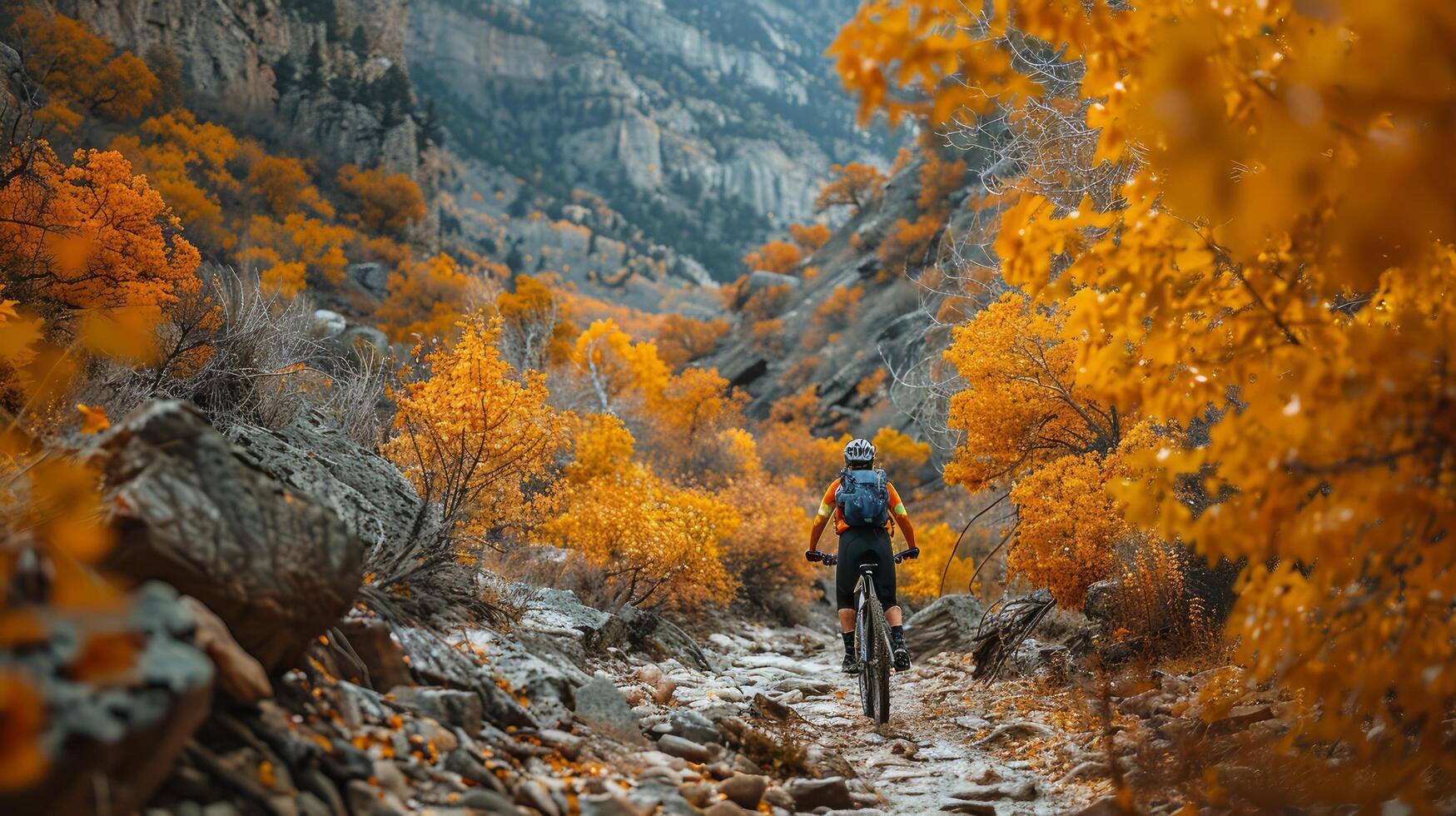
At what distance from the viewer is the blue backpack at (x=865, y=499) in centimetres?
637

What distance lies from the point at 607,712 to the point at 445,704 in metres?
1.15

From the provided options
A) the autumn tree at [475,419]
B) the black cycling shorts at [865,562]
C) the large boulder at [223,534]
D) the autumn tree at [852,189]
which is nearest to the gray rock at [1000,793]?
the black cycling shorts at [865,562]

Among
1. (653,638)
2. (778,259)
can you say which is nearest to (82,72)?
(653,638)

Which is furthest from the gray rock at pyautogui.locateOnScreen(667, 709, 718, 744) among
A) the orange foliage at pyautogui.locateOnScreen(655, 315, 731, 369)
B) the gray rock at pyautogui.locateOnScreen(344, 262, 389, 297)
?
the orange foliage at pyautogui.locateOnScreen(655, 315, 731, 369)

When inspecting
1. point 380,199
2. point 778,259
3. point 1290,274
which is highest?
point 778,259

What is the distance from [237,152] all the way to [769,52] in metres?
152

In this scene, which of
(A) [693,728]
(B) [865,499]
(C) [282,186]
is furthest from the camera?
(C) [282,186]

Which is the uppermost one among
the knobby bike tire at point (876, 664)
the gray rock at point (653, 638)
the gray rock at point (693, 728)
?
the gray rock at point (653, 638)

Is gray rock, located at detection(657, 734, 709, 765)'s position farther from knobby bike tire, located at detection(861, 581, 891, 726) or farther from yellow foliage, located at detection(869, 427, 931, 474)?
yellow foliage, located at detection(869, 427, 931, 474)

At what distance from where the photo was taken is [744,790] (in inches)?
148

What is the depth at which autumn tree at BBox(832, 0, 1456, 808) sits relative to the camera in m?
1.44

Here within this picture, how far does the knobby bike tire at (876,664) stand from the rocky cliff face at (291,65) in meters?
43.2

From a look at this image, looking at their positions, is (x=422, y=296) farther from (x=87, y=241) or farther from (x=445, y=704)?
(x=445, y=704)

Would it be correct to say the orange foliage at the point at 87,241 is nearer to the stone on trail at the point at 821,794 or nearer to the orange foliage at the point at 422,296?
the stone on trail at the point at 821,794
